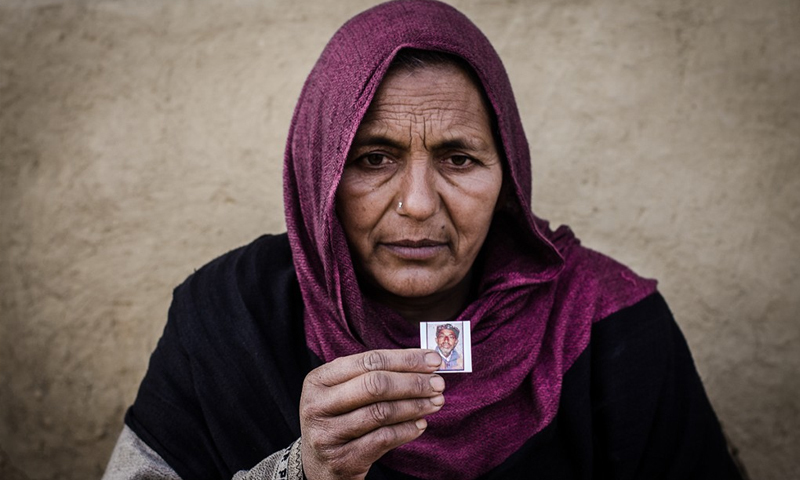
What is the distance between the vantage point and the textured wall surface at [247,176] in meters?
2.78

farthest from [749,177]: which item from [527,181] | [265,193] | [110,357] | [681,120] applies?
[110,357]

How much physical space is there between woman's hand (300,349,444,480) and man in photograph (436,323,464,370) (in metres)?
0.14

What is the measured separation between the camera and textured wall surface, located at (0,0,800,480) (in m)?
2.78

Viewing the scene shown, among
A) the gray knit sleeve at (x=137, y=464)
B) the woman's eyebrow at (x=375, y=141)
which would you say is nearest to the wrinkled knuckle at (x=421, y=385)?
the gray knit sleeve at (x=137, y=464)

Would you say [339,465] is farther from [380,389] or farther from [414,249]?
[414,249]

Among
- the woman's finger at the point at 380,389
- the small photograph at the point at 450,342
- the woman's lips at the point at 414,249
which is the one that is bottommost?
the woman's finger at the point at 380,389

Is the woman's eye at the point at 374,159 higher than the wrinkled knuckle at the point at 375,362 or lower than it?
higher

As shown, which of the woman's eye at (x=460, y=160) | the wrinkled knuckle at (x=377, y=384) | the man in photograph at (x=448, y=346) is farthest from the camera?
the woman's eye at (x=460, y=160)

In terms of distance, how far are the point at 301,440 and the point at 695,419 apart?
4.27 feet

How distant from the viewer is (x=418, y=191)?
6.13 feet

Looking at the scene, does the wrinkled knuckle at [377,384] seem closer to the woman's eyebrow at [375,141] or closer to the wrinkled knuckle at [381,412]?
the wrinkled knuckle at [381,412]

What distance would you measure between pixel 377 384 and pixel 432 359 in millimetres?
132

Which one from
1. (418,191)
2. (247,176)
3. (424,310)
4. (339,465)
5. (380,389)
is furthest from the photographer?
(247,176)

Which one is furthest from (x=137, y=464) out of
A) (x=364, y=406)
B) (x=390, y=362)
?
(x=390, y=362)
